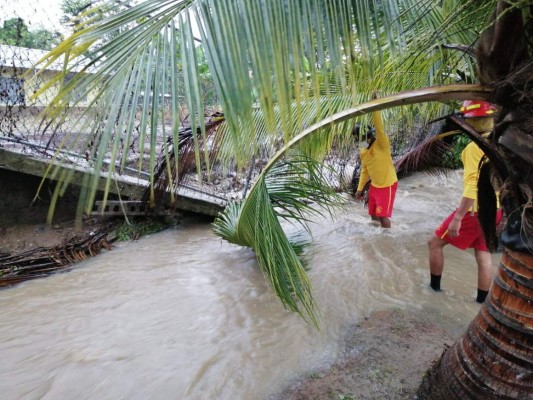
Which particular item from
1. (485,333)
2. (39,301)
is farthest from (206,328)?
(485,333)

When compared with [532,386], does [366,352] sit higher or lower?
lower

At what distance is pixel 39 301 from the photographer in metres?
3.51

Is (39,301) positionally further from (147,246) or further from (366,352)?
(366,352)

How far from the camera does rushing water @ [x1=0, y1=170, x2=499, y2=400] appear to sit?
2.34 meters

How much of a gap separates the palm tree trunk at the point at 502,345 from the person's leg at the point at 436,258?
1.45 meters

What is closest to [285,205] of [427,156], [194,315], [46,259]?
[194,315]

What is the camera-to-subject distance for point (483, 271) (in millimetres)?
2951

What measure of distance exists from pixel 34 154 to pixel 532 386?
17.1 ft

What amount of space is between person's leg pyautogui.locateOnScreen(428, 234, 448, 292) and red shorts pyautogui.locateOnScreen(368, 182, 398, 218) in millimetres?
1230

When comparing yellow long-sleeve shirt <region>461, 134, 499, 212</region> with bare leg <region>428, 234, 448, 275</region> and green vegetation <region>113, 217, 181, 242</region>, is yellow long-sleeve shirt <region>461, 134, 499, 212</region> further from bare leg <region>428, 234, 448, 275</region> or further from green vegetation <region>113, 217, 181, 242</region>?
green vegetation <region>113, 217, 181, 242</region>

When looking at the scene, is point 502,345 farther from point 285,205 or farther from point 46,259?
point 46,259

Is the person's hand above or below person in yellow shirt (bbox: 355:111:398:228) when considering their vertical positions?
below

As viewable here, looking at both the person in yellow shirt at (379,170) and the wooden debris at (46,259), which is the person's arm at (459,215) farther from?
the wooden debris at (46,259)

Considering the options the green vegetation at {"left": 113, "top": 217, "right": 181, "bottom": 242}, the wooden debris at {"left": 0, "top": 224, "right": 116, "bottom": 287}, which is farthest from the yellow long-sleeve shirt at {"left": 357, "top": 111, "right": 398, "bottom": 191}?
the wooden debris at {"left": 0, "top": 224, "right": 116, "bottom": 287}
